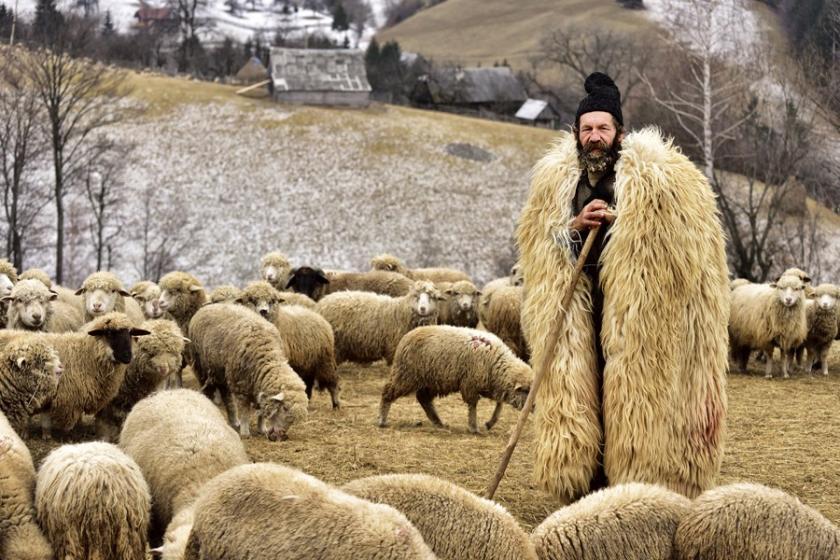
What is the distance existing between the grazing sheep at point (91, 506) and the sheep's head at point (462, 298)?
33.4 ft

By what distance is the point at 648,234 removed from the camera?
643 cm

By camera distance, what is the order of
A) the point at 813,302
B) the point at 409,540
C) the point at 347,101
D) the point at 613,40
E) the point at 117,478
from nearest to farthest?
the point at 409,540 → the point at 117,478 → the point at 813,302 → the point at 347,101 → the point at 613,40

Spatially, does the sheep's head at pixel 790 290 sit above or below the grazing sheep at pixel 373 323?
above

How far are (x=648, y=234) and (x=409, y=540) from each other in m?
2.81

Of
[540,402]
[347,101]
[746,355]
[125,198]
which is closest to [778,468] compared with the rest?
[540,402]

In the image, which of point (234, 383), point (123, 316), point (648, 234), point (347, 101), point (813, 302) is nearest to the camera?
point (648, 234)

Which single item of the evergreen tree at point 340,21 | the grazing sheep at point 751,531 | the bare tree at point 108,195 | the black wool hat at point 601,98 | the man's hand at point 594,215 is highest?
the evergreen tree at point 340,21

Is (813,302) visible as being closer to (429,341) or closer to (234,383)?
(429,341)

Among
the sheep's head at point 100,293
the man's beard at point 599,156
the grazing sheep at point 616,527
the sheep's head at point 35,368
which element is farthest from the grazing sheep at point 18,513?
the sheep's head at point 100,293

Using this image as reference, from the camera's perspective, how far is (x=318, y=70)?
55.2 metres

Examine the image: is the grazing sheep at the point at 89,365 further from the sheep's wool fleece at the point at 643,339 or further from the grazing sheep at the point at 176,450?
the sheep's wool fleece at the point at 643,339

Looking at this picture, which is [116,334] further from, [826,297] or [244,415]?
[826,297]

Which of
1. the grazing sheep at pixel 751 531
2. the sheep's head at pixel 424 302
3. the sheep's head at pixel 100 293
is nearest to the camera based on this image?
the grazing sheep at pixel 751 531

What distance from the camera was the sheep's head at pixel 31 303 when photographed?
A: 10812mm
